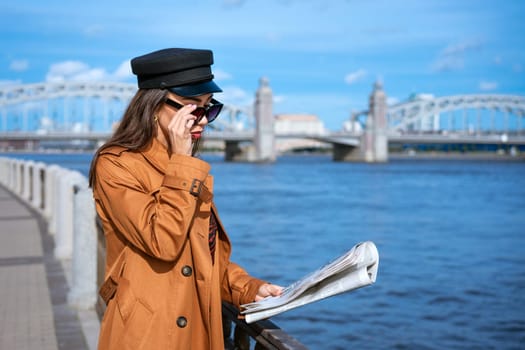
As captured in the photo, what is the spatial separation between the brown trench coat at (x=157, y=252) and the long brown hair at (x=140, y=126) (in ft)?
0.09

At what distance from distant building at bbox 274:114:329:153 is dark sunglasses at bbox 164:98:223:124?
11434 centimetres

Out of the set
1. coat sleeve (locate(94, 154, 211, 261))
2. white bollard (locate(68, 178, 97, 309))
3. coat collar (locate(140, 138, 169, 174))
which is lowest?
Answer: white bollard (locate(68, 178, 97, 309))

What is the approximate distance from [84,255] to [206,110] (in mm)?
3532

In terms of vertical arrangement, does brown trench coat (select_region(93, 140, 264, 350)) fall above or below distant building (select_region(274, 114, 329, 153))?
below

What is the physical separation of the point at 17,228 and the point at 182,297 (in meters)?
8.64

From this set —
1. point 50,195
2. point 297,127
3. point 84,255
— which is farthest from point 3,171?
point 297,127

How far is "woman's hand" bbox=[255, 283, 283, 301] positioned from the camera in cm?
199

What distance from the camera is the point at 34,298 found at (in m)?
5.38

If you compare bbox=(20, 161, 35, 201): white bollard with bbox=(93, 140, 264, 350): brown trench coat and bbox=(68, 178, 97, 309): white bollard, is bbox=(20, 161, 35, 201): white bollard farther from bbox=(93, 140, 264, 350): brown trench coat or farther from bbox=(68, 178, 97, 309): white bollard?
bbox=(93, 140, 264, 350): brown trench coat

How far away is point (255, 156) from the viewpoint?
2908 inches

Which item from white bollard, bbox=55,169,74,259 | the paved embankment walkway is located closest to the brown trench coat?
the paved embankment walkway

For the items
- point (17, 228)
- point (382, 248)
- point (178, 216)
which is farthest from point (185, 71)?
point (382, 248)

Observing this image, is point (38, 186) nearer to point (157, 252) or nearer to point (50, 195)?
point (50, 195)

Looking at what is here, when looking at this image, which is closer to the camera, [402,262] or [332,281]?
[332,281]
